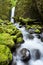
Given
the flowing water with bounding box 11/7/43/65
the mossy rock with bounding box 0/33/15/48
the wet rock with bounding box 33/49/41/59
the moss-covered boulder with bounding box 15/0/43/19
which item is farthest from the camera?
the moss-covered boulder with bounding box 15/0/43/19

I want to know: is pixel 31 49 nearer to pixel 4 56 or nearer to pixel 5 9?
pixel 4 56

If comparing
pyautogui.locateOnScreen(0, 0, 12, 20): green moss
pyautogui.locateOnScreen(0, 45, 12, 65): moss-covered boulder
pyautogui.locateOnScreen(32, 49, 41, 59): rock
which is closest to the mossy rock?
pyautogui.locateOnScreen(0, 45, 12, 65): moss-covered boulder

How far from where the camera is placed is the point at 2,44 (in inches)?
376

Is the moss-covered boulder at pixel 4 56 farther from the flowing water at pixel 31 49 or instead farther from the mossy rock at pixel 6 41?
the mossy rock at pixel 6 41

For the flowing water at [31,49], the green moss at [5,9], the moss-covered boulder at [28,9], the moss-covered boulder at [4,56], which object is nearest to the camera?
the moss-covered boulder at [4,56]

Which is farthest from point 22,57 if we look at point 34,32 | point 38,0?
point 38,0

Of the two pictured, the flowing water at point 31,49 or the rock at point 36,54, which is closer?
the flowing water at point 31,49

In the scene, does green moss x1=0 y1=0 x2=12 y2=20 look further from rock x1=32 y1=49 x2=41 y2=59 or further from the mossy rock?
rock x1=32 y1=49 x2=41 y2=59

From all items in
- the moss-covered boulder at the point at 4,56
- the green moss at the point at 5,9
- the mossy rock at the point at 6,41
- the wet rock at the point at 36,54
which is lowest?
the wet rock at the point at 36,54

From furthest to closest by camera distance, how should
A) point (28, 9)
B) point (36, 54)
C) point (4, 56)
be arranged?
point (28, 9), point (36, 54), point (4, 56)

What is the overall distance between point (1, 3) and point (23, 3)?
4340 millimetres

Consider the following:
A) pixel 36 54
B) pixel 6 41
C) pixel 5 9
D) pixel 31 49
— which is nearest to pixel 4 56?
pixel 6 41

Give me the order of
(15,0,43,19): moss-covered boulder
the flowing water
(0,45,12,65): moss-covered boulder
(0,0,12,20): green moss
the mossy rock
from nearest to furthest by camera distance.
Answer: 1. (0,45,12,65): moss-covered boulder
2. the flowing water
3. the mossy rock
4. (15,0,43,19): moss-covered boulder
5. (0,0,12,20): green moss

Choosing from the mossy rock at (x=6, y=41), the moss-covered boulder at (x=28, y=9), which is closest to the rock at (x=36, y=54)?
the mossy rock at (x=6, y=41)
